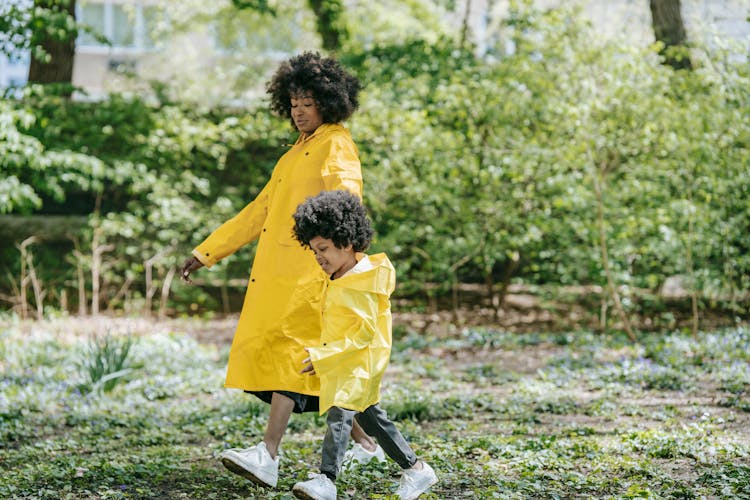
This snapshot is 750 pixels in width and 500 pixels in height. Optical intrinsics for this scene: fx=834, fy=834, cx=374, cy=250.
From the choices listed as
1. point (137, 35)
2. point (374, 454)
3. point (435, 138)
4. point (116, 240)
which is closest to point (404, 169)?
point (435, 138)

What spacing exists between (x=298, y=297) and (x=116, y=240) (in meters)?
7.62

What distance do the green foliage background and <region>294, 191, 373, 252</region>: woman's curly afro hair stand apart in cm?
443

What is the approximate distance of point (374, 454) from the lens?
163 inches

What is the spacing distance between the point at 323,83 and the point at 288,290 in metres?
0.98

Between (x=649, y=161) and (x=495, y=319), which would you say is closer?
(x=649, y=161)

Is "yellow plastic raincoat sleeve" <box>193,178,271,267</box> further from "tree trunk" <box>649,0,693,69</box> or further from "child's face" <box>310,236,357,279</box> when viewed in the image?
"tree trunk" <box>649,0,693,69</box>

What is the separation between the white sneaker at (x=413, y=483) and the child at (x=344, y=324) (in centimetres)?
22

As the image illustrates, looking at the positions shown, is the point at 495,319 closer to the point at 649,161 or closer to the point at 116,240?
the point at 649,161

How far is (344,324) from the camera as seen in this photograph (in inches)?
131

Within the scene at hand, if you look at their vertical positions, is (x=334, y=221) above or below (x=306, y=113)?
below

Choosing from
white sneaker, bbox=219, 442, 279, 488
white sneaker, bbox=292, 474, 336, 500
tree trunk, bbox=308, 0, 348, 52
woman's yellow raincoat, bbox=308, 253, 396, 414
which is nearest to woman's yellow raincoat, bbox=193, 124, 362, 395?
white sneaker, bbox=219, 442, 279, 488

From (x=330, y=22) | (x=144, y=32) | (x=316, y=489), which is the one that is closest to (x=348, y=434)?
(x=316, y=489)

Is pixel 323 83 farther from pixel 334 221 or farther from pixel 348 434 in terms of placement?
pixel 348 434

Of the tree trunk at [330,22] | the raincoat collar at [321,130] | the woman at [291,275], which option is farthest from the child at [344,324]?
the tree trunk at [330,22]
